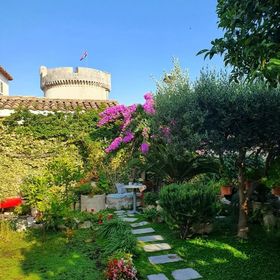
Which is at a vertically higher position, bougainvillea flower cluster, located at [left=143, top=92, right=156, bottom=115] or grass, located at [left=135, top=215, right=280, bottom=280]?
bougainvillea flower cluster, located at [left=143, top=92, right=156, bottom=115]

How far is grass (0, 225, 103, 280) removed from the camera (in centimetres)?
469

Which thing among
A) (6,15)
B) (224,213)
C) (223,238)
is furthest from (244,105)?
(6,15)

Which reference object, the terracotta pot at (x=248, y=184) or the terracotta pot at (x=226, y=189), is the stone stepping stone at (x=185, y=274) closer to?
the terracotta pot at (x=248, y=184)

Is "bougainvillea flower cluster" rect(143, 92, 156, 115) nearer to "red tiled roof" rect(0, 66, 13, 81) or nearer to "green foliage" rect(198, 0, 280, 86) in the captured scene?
"green foliage" rect(198, 0, 280, 86)

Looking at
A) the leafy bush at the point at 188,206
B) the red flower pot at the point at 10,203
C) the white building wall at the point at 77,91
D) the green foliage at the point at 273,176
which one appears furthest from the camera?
the white building wall at the point at 77,91

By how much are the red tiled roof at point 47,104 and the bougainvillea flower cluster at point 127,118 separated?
0.98 metres

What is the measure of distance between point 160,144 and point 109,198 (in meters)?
2.33

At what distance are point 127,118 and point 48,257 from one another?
6245 millimetres

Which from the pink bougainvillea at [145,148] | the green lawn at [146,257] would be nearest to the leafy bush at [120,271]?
the green lawn at [146,257]

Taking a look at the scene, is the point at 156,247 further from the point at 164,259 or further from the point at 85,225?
the point at 85,225

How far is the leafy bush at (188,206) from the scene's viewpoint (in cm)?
593

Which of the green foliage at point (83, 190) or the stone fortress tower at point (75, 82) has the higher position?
the stone fortress tower at point (75, 82)

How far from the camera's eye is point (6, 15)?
919 cm

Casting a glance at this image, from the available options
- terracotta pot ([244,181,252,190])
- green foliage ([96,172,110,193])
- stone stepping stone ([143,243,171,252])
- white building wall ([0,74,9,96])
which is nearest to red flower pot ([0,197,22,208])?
green foliage ([96,172,110,193])
